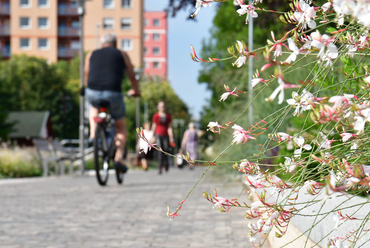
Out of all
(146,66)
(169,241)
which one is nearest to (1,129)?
(169,241)

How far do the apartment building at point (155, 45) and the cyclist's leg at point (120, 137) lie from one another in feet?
322

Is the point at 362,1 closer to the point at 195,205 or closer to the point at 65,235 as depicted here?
the point at 65,235

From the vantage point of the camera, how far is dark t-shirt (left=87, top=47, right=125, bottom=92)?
26.6 ft

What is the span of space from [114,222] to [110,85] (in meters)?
3.46

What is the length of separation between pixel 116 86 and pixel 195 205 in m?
2.66

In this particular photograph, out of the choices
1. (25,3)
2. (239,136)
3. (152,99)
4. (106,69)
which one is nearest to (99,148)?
(106,69)

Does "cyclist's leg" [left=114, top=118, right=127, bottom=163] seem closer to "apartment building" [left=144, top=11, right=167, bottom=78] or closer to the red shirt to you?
the red shirt

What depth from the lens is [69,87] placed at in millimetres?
62969

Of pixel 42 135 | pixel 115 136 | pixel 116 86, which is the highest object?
pixel 116 86

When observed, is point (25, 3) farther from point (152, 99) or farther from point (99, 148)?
point (99, 148)

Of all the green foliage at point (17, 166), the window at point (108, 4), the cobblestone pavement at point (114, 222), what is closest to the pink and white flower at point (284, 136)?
A: the cobblestone pavement at point (114, 222)

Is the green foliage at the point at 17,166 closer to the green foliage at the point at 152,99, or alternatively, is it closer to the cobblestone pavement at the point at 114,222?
the cobblestone pavement at the point at 114,222

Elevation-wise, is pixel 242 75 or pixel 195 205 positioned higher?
pixel 242 75

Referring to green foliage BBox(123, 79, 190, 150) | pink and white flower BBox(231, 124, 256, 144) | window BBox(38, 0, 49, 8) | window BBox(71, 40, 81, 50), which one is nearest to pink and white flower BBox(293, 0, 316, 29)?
pink and white flower BBox(231, 124, 256, 144)
